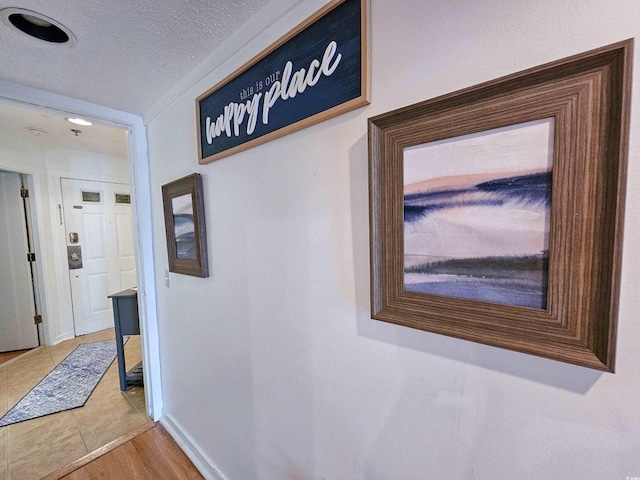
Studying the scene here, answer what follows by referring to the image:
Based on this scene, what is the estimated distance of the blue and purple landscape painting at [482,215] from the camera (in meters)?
0.49

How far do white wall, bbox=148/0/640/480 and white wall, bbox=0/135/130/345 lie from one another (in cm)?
281

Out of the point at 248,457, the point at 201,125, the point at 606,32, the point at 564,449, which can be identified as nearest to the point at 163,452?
the point at 248,457

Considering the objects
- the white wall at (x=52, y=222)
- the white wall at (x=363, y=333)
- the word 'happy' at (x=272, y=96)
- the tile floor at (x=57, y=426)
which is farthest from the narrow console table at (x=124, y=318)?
the word 'happy' at (x=272, y=96)

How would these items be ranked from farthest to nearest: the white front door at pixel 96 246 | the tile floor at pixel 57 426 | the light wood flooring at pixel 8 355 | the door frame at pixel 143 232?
the white front door at pixel 96 246 → the light wood flooring at pixel 8 355 → the door frame at pixel 143 232 → the tile floor at pixel 57 426

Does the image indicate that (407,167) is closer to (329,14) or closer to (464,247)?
(464,247)

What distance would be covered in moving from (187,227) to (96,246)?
9.97ft

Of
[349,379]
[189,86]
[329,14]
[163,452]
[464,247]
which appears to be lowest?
[163,452]

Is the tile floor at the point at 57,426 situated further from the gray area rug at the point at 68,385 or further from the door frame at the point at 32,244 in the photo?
the door frame at the point at 32,244

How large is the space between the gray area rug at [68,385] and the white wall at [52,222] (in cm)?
44

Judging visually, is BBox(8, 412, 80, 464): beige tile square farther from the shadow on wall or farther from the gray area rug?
the shadow on wall

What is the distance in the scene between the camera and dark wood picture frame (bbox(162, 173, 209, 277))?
1308 millimetres

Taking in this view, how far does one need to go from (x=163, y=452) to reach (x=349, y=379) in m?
1.58

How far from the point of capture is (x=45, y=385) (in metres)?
2.35

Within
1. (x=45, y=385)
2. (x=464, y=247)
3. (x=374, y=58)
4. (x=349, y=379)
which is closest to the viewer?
(x=464, y=247)
